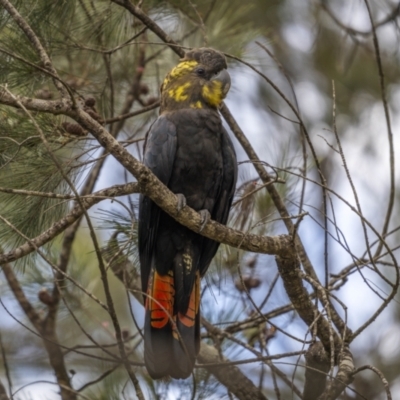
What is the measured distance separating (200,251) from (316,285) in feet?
2.80

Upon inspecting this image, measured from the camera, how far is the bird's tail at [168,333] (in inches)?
115

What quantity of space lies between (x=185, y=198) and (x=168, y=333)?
58cm

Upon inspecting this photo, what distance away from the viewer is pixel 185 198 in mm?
3098

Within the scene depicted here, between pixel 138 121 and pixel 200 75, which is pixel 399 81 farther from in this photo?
pixel 200 75

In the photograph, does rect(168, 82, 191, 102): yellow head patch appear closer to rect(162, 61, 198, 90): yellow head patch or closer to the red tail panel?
rect(162, 61, 198, 90): yellow head patch

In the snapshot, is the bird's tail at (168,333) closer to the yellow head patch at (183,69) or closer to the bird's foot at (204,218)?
the bird's foot at (204,218)

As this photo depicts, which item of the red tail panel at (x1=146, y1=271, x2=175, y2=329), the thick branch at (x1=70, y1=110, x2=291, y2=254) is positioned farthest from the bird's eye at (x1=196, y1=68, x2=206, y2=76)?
the red tail panel at (x1=146, y1=271, x2=175, y2=329)

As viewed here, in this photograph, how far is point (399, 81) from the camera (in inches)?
242

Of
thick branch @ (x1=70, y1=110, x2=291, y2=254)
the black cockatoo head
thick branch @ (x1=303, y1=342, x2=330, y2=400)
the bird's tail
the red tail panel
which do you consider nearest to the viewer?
thick branch @ (x1=70, y1=110, x2=291, y2=254)

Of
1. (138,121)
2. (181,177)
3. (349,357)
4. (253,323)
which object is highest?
(138,121)

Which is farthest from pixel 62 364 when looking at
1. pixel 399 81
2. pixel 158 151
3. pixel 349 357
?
pixel 399 81

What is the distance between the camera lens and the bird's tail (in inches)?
115

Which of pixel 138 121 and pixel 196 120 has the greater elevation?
pixel 138 121

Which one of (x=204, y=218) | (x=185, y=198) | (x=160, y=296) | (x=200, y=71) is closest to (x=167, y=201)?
(x=204, y=218)
